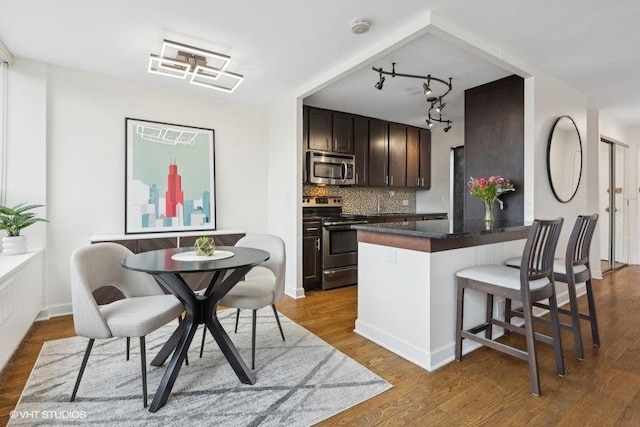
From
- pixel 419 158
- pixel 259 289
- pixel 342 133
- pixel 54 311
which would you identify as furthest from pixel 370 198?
pixel 54 311

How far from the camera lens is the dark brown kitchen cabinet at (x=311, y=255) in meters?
4.09

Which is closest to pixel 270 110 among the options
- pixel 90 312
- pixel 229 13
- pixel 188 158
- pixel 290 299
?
pixel 188 158

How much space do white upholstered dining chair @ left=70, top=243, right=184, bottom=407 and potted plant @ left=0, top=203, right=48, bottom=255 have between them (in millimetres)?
1127

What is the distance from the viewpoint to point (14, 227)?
2.73 metres

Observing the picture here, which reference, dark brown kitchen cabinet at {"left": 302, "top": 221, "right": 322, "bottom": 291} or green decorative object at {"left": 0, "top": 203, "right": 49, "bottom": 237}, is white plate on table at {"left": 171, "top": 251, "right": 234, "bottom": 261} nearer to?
green decorative object at {"left": 0, "top": 203, "right": 49, "bottom": 237}

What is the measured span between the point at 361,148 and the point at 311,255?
1854 mm

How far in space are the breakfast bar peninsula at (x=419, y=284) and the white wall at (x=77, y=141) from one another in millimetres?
2669

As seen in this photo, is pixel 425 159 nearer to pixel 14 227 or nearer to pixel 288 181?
pixel 288 181

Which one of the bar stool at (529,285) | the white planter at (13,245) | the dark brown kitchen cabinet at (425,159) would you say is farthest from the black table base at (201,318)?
the dark brown kitchen cabinet at (425,159)

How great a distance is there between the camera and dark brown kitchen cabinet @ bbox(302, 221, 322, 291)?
161 inches

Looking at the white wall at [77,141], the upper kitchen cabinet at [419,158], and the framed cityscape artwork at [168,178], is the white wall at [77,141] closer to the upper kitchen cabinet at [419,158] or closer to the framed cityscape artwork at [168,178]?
the framed cityscape artwork at [168,178]

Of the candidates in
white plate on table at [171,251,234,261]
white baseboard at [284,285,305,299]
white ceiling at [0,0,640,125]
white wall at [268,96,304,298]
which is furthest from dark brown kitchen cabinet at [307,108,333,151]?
white plate on table at [171,251,234,261]

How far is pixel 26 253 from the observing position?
2.79m

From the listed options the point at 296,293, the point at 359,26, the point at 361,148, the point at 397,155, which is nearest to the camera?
the point at 359,26
